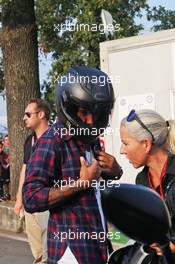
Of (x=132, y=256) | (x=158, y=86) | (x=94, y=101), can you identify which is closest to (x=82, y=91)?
(x=94, y=101)

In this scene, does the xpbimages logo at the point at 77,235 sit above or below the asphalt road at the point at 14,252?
above

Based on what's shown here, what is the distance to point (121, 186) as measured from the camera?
5.57 ft

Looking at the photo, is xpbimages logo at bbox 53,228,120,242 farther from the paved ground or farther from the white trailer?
the paved ground

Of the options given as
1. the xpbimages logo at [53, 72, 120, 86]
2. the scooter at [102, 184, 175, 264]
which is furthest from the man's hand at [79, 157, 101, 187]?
the scooter at [102, 184, 175, 264]

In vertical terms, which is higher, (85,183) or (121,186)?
(121,186)

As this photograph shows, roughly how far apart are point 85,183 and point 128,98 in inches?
165

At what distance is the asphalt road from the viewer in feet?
23.6

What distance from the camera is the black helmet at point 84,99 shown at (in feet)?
8.43

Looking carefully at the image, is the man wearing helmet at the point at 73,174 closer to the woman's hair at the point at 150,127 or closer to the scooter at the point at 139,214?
the woman's hair at the point at 150,127

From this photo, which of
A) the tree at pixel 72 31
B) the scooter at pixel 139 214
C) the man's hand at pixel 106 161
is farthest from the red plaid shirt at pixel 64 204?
the tree at pixel 72 31

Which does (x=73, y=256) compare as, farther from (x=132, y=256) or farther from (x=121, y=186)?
(x=121, y=186)

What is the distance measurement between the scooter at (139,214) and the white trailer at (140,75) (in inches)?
189

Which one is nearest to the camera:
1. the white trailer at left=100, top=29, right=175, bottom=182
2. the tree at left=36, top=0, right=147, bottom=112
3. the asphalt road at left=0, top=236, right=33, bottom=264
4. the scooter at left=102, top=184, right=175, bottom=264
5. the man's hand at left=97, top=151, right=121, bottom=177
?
the scooter at left=102, top=184, right=175, bottom=264

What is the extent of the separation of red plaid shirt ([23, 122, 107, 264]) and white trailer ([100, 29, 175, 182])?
3.86 meters
